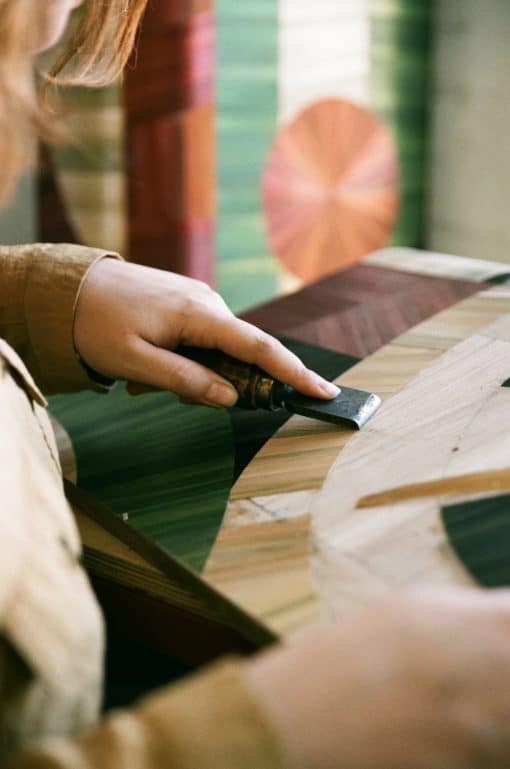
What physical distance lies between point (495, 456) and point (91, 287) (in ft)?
1.22

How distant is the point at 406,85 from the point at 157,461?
5.86 ft

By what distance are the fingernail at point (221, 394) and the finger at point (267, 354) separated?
3cm

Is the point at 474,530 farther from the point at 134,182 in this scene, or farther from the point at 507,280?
the point at 134,182

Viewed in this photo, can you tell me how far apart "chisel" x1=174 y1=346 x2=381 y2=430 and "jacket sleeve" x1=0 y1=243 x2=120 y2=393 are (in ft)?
0.33

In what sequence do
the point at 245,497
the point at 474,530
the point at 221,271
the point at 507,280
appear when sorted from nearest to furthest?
the point at 474,530
the point at 245,497
the point at 507,280
the point at 221,271

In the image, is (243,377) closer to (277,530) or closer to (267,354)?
(267,354)

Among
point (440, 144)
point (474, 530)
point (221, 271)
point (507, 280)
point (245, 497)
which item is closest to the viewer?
point (474, 530)

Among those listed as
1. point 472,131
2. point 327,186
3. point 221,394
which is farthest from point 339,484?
point 472,131

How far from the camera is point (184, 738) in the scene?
0.41 meters

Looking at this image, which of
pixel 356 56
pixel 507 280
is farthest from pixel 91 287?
pixel 356 56

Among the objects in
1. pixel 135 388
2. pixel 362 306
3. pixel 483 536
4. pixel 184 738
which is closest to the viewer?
pixel 184 738

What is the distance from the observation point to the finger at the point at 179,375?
2.61 ft

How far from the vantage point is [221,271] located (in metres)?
2.09

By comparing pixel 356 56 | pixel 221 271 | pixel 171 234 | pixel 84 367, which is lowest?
pixel 221 271
